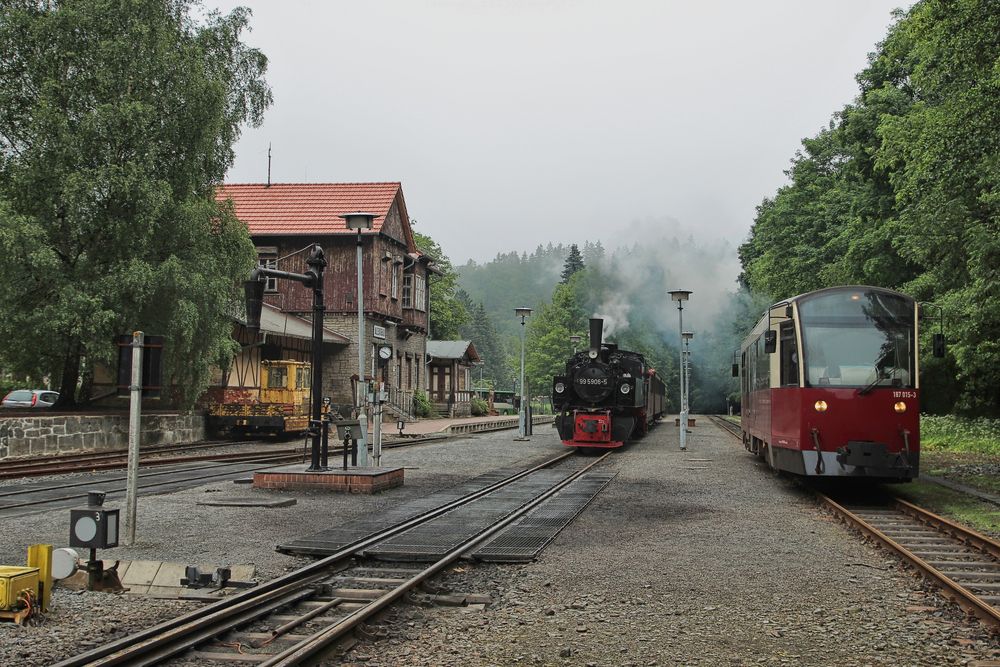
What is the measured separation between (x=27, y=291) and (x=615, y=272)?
3917 centimetres

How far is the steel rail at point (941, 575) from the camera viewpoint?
658cm

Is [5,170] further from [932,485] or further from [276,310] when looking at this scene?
[932,485]

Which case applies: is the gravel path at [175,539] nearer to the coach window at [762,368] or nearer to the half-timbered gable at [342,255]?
the coach window at [762,368]

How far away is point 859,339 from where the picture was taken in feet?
44.1

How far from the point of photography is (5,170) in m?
22.3

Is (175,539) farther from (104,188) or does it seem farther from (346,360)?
(346,360)

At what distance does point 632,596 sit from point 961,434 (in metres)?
23.9

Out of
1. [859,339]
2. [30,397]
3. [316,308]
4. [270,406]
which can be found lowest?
[270,406]

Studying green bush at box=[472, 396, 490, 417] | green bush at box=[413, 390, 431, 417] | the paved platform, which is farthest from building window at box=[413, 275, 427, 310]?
green bush at box=[472, 396, 490, 417]

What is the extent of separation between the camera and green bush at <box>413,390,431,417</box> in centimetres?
4428

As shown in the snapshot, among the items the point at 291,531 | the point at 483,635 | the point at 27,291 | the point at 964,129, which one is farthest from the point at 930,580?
the point at 27,291

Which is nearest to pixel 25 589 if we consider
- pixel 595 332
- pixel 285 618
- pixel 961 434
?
pixel 285 618

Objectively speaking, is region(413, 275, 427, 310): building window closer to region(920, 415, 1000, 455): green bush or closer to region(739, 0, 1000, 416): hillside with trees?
region(739, 0, 1000, 416): hillside with trees

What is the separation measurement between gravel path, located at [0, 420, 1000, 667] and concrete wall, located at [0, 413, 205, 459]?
326 inches
